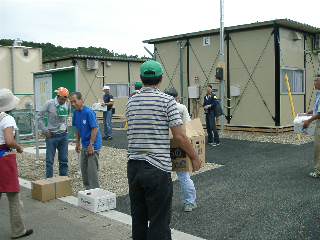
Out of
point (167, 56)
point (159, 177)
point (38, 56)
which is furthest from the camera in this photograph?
point (167, 56)

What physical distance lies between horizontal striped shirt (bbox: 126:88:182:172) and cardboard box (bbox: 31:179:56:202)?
12.1 feet

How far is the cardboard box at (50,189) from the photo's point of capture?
6.76 meters

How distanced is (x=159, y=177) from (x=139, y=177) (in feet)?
0.59

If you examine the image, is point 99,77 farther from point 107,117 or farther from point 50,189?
point 50,189

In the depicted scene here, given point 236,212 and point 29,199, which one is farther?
point 29,199

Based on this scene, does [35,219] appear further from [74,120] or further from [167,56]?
[167,56]

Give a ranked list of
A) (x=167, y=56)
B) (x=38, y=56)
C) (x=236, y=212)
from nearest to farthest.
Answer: (x=236, y=212)
(x=38, y=56)
(x=167, y=56)

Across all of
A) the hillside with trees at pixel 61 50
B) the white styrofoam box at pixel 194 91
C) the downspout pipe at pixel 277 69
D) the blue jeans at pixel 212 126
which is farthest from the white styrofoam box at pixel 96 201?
the hillside with trees at pixel 61 50

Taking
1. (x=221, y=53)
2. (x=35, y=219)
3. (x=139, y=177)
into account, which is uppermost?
(x=221, y=53)

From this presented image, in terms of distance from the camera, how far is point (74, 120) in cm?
704

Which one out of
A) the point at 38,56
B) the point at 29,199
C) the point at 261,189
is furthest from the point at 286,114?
the point at 29,199

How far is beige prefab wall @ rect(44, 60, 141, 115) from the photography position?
23.5 metres

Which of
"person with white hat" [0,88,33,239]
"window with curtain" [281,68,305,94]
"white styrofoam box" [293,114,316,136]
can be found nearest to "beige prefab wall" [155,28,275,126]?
A: "window with curtain" [281,68,305,94]

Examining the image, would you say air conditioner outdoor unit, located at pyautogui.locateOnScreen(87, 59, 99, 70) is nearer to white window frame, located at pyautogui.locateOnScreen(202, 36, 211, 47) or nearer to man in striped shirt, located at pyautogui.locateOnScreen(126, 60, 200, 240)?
white window frame, located at pyautogui.locateOnScreen(202, 36, 211, 47)
